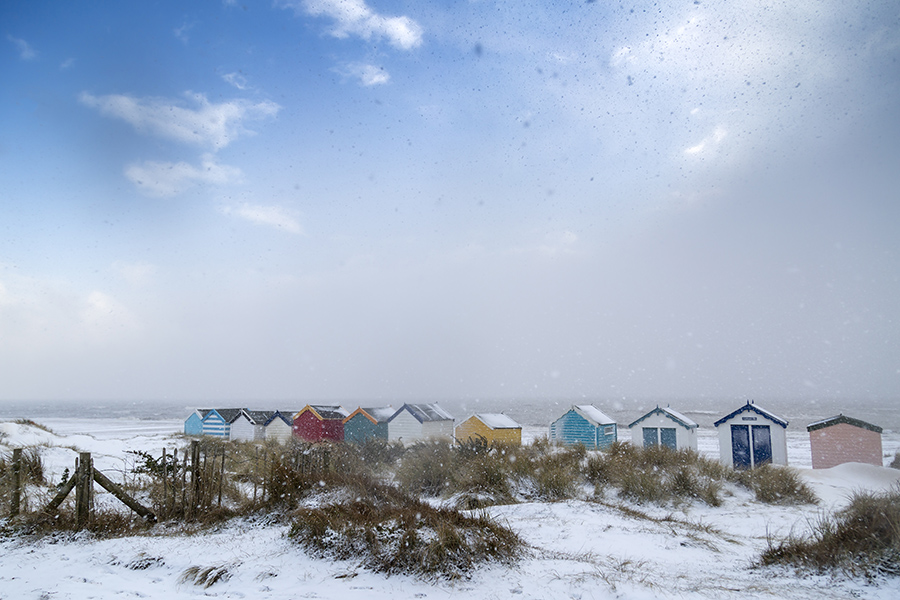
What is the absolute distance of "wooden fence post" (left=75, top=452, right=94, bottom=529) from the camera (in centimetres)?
888

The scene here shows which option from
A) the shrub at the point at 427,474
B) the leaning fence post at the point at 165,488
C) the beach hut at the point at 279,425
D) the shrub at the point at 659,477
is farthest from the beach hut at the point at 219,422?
the leaning fence post at the point at 165,488

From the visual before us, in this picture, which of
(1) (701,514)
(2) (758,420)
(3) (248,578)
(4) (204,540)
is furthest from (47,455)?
(2) (758,420)

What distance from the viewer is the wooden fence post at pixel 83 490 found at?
888 cm

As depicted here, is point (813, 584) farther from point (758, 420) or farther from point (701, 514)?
point (758, 420)

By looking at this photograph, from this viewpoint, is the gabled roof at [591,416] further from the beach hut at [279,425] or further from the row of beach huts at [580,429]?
the beach hut at [279,425]

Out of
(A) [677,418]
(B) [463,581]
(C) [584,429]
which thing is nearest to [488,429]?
(C) [584,429]

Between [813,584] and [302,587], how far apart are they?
22.2ft

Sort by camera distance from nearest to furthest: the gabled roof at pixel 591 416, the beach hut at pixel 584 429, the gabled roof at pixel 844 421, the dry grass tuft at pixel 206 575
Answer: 1. the dry grass tuft at pixel 206 575
2. the gabled roof at pixel 844 421
3. the beach hut at pixel 584 429
4. the gabled roof at pixel 591 416

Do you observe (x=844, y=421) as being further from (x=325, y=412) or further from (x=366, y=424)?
(x=325, y=412)

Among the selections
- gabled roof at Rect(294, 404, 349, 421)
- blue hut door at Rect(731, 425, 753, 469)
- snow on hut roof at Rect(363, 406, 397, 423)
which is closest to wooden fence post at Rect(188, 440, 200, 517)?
blue hut door at Rect(731, 425, 753, 469)

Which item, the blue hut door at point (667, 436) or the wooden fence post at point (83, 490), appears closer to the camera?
the wooden fence post at point (83, 490)

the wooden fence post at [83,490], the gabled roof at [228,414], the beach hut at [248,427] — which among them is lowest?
the beach hut at [248,427]

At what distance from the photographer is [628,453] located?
20.0m

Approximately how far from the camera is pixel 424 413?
3366 cm
